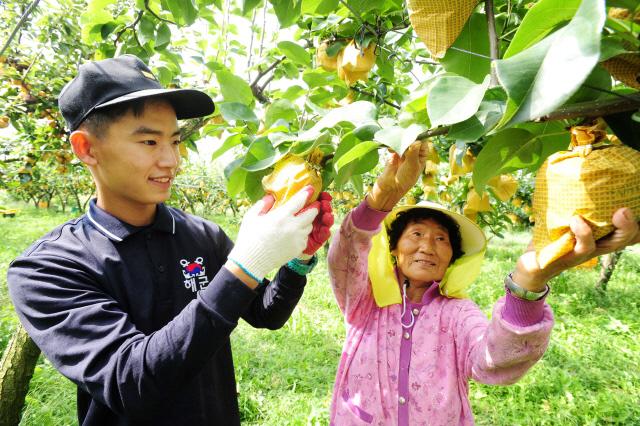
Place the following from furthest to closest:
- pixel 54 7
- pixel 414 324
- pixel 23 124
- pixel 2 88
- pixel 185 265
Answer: pixel 23 124 < pixel 2 88 < pixel 54 7 < pixel 414 324 < pixel 185 265

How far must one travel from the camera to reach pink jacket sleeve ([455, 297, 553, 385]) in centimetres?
69

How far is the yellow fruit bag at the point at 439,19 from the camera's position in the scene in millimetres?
494

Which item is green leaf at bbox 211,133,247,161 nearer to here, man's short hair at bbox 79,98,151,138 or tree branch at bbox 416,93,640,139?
man's short hair at bbox 79,98,151,138

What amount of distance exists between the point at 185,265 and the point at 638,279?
260 inches

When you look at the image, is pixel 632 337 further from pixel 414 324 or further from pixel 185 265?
pixel 185 265

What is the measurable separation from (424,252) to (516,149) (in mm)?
697

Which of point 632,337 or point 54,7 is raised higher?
point 54,7

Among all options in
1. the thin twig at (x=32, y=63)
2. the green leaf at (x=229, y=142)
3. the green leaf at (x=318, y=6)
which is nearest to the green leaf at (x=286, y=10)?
the green leaf at (x=318, y=6)

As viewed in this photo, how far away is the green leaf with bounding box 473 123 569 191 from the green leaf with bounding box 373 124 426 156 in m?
0.11

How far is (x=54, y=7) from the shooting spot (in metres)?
2.02

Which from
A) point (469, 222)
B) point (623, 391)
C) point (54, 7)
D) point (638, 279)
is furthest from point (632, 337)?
point (54, 7)

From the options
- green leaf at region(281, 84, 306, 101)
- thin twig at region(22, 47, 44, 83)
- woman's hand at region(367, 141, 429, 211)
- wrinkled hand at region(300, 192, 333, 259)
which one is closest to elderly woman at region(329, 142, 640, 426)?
woman's hand at region(367, 141, 429, 211)

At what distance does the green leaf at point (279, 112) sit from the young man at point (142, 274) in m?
0.15

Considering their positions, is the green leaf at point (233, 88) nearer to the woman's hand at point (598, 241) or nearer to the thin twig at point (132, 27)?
the thin twig at point (132, 27)
